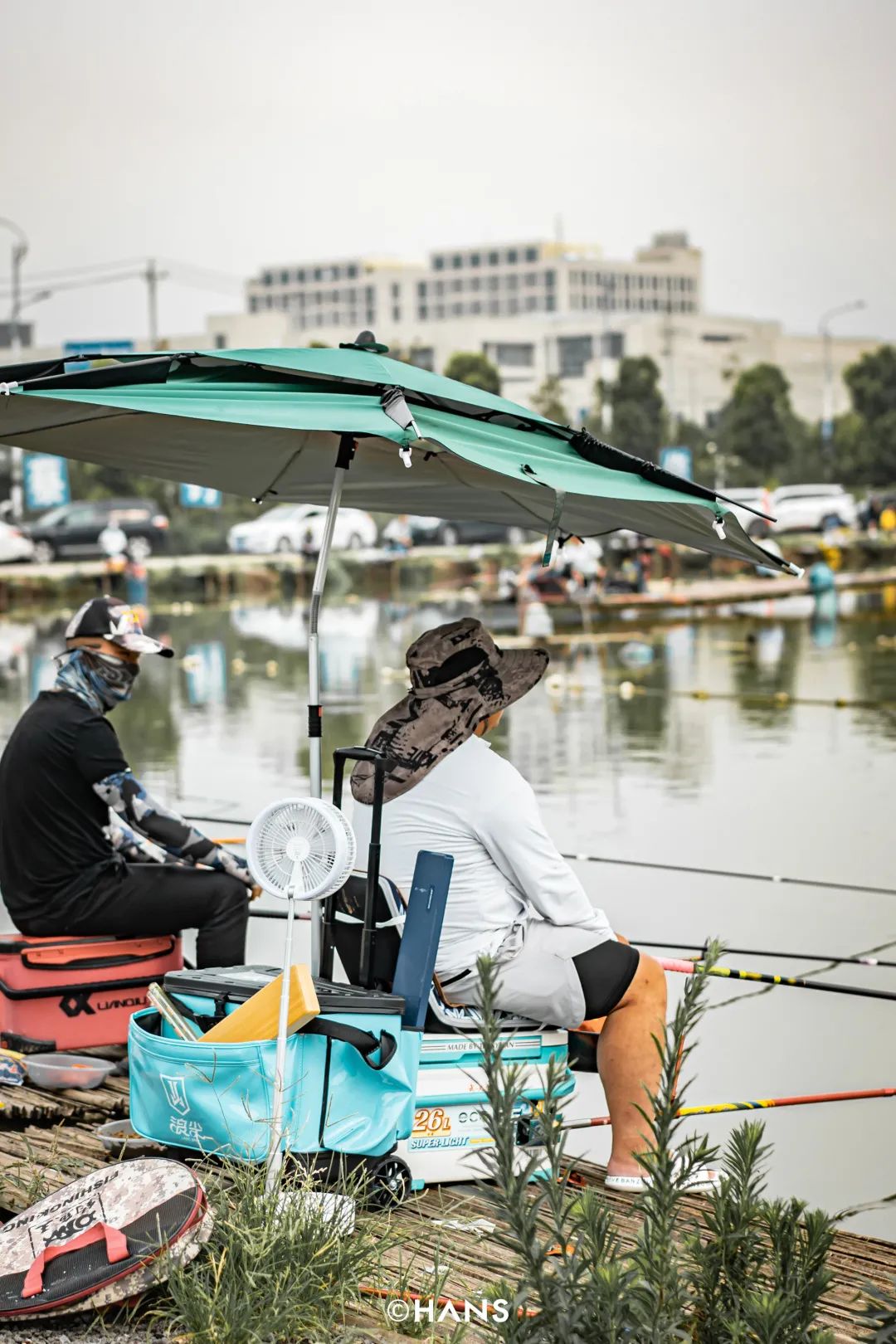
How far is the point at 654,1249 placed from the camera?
8.01 feet

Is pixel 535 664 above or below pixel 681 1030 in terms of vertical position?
above

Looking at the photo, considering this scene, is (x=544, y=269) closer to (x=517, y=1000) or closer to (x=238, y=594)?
(x=238, y=594)

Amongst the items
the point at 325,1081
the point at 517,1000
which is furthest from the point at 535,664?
the point at 325,1081

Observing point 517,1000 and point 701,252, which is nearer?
point 517,1000

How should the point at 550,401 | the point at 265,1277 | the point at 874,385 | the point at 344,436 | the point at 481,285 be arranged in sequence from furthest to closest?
the point at 481,285 → the point at 550,401 → the point at 874,385 → the point at 344,436 → the point at 265,1277

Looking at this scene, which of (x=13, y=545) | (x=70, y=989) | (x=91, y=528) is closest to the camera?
(x=70, y=989)

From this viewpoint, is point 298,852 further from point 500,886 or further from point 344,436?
point 344,436

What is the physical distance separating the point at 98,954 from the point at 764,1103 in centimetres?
201

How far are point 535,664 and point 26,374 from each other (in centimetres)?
143

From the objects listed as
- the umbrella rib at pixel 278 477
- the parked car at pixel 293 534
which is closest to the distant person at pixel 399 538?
the parked car at pixel 293 534

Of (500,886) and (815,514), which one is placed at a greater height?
(815,514)

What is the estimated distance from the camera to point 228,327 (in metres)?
120

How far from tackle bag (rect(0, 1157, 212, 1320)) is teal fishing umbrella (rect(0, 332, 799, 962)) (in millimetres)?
1390

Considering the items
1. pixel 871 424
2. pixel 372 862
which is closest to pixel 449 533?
pixel 871 424
